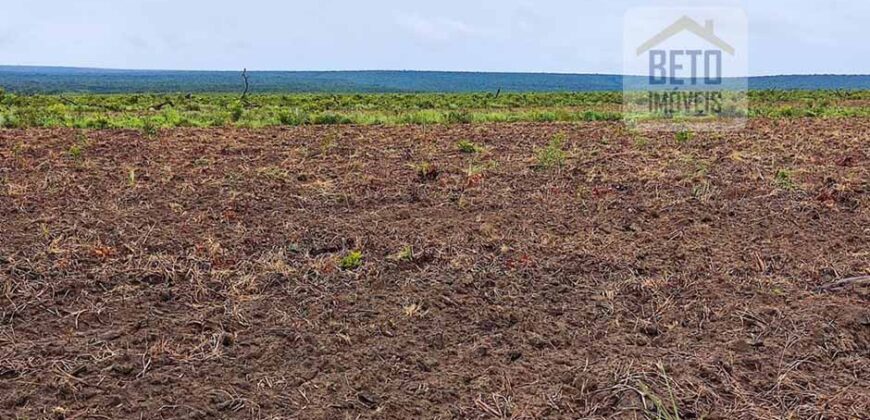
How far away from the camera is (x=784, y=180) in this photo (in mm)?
7461

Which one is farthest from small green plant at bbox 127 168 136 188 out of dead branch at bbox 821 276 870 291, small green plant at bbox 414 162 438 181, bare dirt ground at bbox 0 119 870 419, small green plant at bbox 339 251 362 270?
dead branch at bbox 821 276 870 291

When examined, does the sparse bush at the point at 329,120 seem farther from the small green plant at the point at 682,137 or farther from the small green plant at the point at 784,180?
the small green plant at the point at 784,180

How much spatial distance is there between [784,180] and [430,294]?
485cm

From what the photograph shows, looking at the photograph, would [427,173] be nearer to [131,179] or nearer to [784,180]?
[131,179]

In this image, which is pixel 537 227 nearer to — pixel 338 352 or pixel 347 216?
pixel 347 216

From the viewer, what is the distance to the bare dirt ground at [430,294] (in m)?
3.17

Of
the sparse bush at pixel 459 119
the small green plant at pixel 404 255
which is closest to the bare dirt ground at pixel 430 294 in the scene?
the small green plant at pixel 404 255

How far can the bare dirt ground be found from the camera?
3.17 m

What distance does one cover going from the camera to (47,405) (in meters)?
3.09

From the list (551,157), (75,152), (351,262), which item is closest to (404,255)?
(351,262)

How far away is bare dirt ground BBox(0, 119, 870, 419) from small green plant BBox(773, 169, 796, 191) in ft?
0.14

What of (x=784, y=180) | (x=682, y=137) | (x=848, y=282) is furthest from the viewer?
(x=682, y=137)

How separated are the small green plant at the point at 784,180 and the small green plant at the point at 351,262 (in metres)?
4.44

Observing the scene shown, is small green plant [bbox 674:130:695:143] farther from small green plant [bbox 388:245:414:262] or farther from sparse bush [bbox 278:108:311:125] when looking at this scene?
small green plant [bbox 388:245:414:262]
